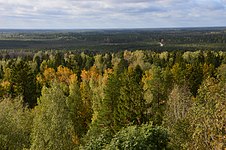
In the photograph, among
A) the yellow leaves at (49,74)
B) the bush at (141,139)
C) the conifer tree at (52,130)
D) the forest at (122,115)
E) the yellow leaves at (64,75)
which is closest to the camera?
the forest at (122,115)

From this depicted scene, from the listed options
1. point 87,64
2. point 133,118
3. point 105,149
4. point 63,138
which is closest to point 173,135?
point 105,149

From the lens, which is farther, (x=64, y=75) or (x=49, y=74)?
(x=64, y=75)

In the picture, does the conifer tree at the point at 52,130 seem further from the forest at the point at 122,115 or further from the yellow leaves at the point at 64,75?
the yellow leaves at the point at 64,75

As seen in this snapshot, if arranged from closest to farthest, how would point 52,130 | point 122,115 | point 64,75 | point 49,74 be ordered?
point 52,130 < point 122,115 < point 49,74 < point 64,75

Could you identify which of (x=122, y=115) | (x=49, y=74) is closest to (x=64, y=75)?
(x=49, y=74)

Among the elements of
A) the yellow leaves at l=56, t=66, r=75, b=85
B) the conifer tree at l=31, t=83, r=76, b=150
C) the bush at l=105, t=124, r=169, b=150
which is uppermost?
the bush at l=105, t=124, r=169, b=150

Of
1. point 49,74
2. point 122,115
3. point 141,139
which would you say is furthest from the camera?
point 49,74

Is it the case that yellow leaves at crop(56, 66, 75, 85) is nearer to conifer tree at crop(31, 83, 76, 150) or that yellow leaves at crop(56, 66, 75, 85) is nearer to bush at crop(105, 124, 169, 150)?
conifer tree at crop(31, 83, 76, 150)

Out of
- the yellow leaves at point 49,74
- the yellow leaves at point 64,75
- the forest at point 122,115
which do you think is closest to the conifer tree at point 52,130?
the forest at point 122,115

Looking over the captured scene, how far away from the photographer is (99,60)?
131 metres

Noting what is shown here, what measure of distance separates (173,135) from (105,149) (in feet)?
20.3

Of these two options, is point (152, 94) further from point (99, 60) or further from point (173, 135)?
point (99, 60)

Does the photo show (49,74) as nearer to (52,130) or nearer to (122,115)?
(122,115)

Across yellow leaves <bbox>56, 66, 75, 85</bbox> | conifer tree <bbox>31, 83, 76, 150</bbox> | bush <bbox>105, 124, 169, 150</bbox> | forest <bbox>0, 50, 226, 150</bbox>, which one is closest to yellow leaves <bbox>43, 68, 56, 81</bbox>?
yellow leaves <bbox>56, 66, 75, 85</bbox>
